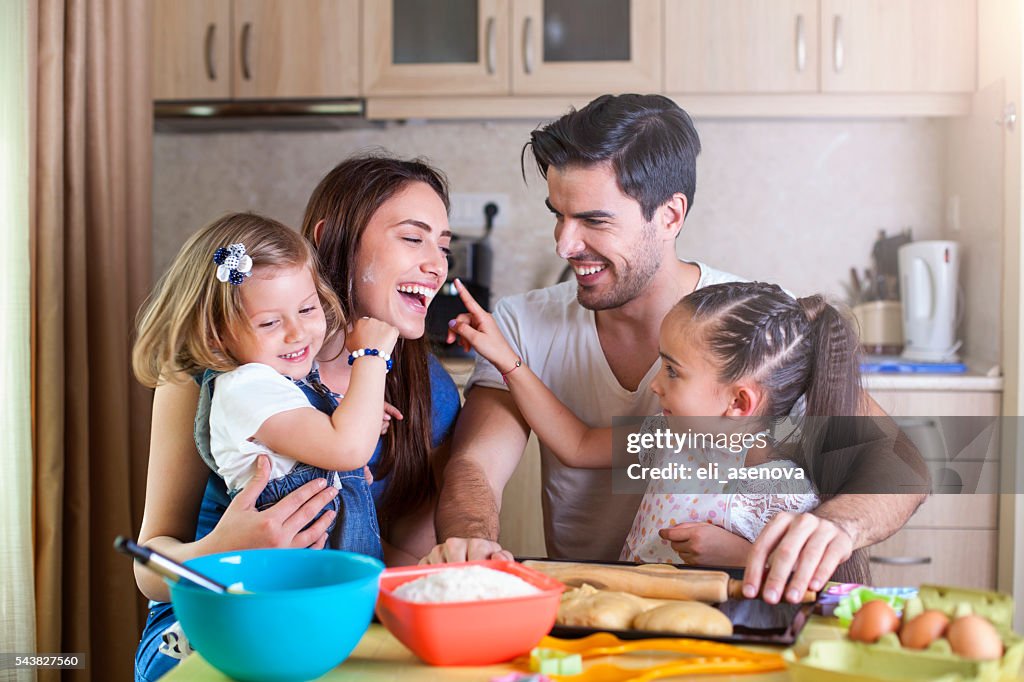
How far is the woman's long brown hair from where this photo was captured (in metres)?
1.45

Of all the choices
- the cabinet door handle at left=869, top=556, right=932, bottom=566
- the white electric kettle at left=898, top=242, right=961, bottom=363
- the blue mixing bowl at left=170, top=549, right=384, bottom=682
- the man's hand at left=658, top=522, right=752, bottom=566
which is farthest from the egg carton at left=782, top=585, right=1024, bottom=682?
the white electric kettle at left=898, top=242, right=961, bottom=363

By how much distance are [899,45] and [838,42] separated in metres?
0.17

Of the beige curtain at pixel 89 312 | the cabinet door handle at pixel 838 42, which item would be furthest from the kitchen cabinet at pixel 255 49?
the cabinet door handle at pixel 838 42

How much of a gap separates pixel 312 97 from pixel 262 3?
0.31m

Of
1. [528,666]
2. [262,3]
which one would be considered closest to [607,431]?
[528,666]

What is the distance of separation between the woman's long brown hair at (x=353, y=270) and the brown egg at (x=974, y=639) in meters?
0.91

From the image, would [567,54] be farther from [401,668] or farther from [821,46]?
[401,668]

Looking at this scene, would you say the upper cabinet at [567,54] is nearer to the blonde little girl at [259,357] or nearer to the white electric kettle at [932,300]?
the white electric kettle at [932,300]

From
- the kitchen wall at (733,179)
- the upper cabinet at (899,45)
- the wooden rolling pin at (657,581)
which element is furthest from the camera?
the kitchen wall at (733,179)

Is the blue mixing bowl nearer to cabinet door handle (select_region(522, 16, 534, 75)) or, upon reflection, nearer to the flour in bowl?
the flour in bowl

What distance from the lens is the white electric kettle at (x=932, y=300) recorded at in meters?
2.75

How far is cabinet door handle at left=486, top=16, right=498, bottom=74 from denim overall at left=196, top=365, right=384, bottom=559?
168cm

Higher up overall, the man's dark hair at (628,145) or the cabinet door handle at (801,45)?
the cabinet door handle at (801,45)

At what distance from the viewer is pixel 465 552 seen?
1061 mm
